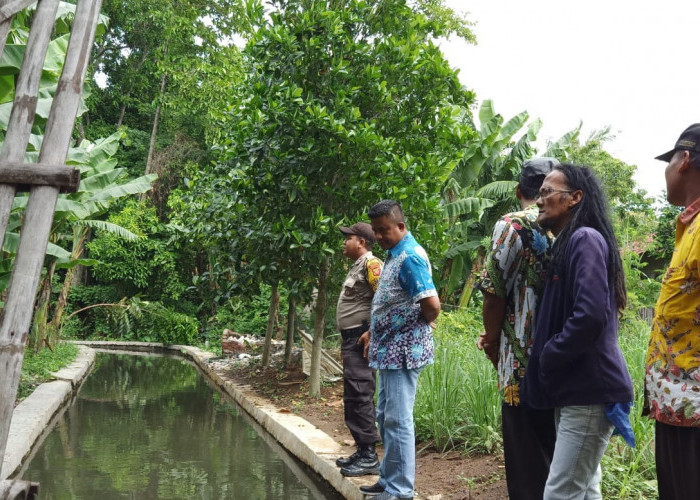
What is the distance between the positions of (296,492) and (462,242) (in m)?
10.9

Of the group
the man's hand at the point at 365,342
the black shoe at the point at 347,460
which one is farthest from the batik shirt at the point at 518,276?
the black shoe at the point at 347,460

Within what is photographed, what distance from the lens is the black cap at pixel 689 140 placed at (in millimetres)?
2701

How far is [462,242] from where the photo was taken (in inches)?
636

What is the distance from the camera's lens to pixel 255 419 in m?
9.41

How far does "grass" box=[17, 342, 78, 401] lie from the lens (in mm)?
10656

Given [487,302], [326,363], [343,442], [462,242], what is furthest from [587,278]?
[462,242]

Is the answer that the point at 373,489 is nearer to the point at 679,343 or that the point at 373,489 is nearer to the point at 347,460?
the point at 347,460

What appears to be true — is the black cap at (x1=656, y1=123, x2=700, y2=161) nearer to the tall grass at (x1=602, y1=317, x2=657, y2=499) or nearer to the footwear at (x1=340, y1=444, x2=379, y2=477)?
the tall grass at (x1=602, y1=317, x2=657, y2=499)

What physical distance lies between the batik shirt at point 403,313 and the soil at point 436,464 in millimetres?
947

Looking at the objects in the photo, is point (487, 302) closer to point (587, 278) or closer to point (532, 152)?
point (587, 278)

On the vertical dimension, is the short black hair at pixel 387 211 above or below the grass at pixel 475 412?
above

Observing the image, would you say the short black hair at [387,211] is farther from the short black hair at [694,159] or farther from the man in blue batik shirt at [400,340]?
the short black hair at [694,159]

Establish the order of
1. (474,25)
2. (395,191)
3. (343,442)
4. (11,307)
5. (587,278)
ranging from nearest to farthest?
1. (587,278)
2. (11,307)
3. (343,442)
4. (395,191)
5. (474,25)

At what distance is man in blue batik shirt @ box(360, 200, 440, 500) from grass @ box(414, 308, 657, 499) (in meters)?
1.06
